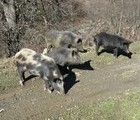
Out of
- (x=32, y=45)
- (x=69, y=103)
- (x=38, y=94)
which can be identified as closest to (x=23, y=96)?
(x=38, y=94)

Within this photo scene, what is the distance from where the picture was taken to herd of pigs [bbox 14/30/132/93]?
13320 millimetres

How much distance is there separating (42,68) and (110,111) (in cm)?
276

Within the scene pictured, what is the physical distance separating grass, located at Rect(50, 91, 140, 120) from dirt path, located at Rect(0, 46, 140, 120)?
0.40m

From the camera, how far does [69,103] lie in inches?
510

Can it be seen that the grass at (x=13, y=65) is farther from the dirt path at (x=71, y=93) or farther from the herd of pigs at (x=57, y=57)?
the dirt path at (x=71, y=93)

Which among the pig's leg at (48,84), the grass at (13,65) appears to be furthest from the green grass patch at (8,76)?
the pig's leg at (48,84)

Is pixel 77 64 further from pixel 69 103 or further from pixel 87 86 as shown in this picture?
pixel 69 103

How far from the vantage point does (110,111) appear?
1221 centimetres

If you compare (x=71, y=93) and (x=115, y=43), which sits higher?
(x=115, y=43)

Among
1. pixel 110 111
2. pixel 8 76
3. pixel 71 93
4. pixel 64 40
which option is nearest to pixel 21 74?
pixel 8 76

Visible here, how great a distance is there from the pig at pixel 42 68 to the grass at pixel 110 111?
52.2 inches

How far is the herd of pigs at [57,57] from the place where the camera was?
13.3 metres

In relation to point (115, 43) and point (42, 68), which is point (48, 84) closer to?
point (42, 68)

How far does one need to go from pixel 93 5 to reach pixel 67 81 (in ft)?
44.1
